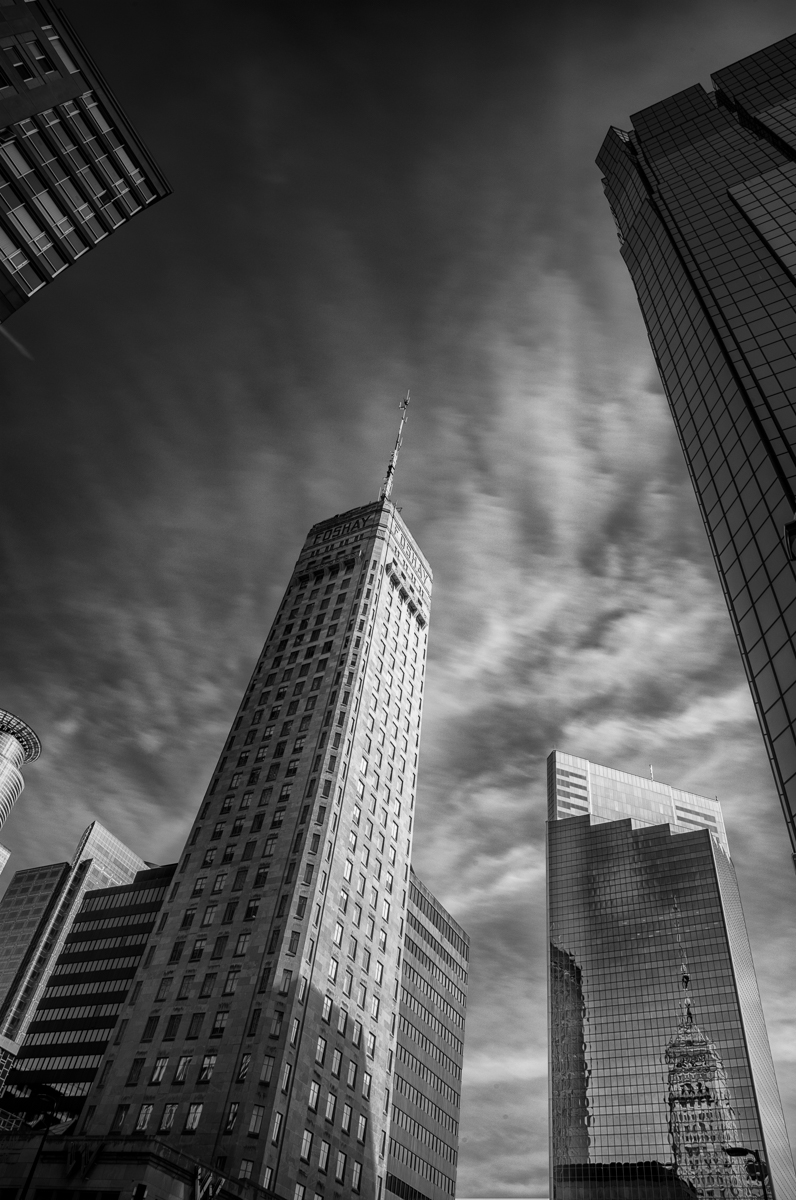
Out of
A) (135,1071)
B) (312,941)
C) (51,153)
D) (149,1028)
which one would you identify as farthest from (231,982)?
(51,153)

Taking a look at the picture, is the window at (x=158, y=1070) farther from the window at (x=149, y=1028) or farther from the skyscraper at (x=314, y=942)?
the window at (x=149, y=1028)

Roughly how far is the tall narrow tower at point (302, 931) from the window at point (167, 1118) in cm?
13

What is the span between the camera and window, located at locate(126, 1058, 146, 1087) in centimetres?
7654

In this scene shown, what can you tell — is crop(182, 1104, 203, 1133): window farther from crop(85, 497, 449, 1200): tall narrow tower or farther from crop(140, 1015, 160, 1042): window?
crop(140, 1015, 160, 1042): window

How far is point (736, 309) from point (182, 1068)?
83.9 metres

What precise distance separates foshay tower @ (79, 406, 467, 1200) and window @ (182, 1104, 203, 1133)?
163 millimetres

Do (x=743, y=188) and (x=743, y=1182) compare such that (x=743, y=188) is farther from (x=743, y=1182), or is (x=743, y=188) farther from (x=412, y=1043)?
(x=743, y=1182)

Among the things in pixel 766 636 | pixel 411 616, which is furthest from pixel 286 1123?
pixel 411 616

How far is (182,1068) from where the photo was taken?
7544cm

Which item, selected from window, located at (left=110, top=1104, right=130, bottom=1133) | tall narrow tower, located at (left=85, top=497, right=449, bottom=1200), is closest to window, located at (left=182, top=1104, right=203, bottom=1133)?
tall narrow tower, located at (left=85, top=497, right=449, bottom=1200)

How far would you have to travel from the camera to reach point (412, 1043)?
11925 centimetres

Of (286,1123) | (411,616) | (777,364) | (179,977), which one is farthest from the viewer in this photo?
(411,616)

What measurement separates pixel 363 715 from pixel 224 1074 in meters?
43.2

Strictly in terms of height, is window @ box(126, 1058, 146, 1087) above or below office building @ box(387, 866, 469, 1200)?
below
